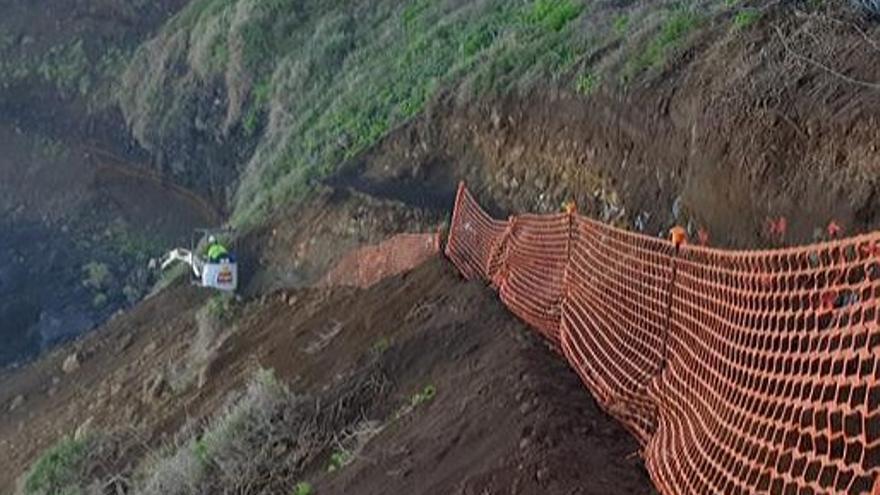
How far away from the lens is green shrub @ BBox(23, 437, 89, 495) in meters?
14.8

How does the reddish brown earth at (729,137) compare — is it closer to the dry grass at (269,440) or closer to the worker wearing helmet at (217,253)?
the dry grass at (269,440)

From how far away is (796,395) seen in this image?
536 cm

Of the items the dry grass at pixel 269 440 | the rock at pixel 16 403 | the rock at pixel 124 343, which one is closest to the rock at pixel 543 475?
the dry grass at pixel 269 440

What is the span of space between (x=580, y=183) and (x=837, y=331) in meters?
8.61

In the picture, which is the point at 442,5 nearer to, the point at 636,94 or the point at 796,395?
the point at 636,94

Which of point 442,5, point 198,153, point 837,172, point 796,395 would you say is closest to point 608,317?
point 837,172

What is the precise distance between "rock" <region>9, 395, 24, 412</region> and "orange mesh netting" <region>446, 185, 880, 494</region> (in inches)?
583

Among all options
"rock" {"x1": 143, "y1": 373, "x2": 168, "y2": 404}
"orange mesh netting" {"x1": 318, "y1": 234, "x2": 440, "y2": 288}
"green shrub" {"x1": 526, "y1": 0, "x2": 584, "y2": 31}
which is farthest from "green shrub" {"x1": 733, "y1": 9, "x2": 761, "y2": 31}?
"rock" {"x1": 143, "y1": 373, "x2": 168, "y2": 404}

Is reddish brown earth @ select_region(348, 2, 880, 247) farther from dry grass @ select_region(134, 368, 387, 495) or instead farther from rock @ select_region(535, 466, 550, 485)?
dry grass @ select_region(134, 368, 387, 495)

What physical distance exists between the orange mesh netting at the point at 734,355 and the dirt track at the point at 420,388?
0.96ft

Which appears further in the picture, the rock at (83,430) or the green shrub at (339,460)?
the rock at (83,430)

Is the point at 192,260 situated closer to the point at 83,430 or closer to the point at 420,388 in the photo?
the point at 83,430

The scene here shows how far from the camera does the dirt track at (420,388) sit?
23.5 ft

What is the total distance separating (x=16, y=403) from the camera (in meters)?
22.4
